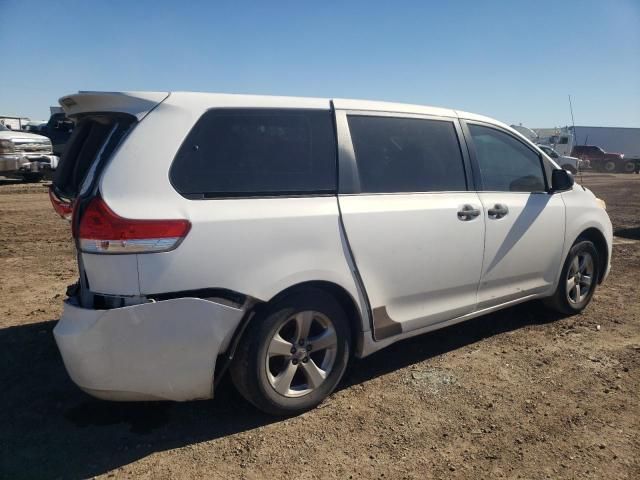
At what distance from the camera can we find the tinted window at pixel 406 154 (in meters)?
3.36

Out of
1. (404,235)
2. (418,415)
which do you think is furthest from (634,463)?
(404,235)

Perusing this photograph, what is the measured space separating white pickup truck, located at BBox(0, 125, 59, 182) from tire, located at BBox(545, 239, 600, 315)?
14411 mm

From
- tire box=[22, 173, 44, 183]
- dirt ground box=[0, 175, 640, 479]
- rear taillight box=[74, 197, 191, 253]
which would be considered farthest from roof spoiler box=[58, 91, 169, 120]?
tire box=[22, 173, 44, 183]

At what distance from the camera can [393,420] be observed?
3078mm

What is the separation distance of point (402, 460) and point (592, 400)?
4.80ft

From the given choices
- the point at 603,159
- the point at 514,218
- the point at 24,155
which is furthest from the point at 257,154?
the point at 603,159

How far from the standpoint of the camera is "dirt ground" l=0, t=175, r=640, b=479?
2654 mm

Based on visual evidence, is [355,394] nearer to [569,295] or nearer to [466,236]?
[466,236]

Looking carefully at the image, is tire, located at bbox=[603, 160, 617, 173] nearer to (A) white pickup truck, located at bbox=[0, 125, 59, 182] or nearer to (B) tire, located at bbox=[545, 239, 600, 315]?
(A) white pickup truck, located at bbox=[0, 125, 59, 182]

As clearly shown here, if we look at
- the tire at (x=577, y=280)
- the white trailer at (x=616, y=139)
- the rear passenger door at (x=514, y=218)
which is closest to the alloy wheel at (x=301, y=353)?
the rear passenger door at (x=514, y=218)

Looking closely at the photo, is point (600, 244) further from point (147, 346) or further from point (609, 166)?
point (609, 166)

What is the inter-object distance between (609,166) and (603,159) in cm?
71

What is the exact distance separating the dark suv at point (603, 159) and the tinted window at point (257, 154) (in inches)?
1501

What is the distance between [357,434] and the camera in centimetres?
293
